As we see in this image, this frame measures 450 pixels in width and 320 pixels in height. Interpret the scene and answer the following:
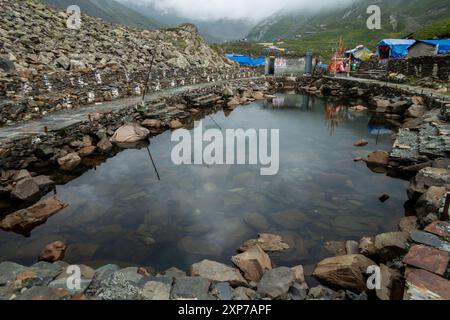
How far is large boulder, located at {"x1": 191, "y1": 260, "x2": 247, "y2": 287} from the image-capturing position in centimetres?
667

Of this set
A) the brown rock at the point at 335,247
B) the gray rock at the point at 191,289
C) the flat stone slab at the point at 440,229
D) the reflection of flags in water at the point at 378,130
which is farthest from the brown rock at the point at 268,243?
the reflection of flags in water at the point at 378,130

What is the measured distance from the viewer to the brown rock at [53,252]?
28.2 feet

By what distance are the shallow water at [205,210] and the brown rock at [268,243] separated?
277 millimetres

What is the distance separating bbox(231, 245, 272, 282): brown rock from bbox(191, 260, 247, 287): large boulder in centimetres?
56

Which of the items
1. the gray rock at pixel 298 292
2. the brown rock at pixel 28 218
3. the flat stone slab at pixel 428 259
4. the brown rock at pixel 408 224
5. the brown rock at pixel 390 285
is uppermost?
the flat stone slab at pixel 428 259

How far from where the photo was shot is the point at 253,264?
25.2ft

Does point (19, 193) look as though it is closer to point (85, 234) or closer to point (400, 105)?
point (85, 234)

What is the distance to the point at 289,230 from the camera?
33.8 feet

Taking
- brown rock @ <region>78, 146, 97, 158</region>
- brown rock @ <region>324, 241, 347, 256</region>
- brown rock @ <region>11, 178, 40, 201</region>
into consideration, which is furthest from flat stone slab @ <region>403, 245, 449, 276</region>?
brown rock @ <region>78, 146, 97, 158</region>

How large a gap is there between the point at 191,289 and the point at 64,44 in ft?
92.3

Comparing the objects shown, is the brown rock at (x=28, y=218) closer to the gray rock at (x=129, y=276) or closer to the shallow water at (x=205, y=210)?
the shallow water at (x=205, y=210)

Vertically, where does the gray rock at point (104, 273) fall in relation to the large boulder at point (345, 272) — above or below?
above

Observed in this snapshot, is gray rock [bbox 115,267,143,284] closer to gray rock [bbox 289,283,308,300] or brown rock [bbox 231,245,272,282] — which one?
brown rock [bbox 231,245,272,282]
